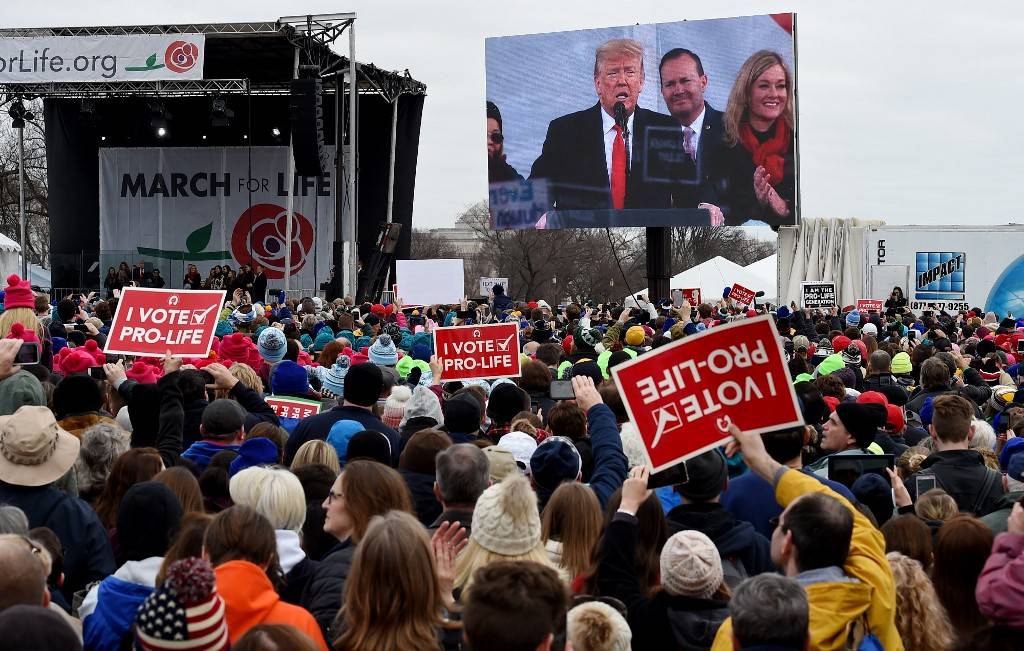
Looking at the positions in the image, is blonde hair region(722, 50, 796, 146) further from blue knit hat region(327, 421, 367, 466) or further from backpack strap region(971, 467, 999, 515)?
blue knit hat region(327, 421, 367, 466)

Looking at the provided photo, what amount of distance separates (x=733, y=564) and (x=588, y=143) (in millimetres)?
28049

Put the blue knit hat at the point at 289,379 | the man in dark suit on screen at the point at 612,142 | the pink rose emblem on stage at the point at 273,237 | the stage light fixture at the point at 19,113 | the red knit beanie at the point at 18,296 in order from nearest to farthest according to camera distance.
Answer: the blue knit hat at the point at 289,379, the red knit beanie at the point at 18,296, the stage light fixture at the point at 19,113, the man in dark suit on screen at the point at 612,142, the pink rose emblem on stage at the point at 273,237

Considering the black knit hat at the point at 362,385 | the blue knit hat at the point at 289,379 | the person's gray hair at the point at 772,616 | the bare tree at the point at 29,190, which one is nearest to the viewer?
the person's gray hair at the point at 772,616

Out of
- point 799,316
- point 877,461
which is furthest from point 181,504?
point 799,316

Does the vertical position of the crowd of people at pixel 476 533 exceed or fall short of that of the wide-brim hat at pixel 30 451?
it falls short

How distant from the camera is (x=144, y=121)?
32.2 m

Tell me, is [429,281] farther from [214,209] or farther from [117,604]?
[117,604]

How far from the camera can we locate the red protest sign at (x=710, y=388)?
4.71 meters

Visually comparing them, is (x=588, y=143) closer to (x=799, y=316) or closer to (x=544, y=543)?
(x=799, y=316)

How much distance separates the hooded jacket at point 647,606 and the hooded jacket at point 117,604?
58.3 inches

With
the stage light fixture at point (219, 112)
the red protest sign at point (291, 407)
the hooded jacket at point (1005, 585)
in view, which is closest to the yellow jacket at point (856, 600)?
the hooded jacket at point (1005, 585)

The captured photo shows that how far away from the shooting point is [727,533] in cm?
456

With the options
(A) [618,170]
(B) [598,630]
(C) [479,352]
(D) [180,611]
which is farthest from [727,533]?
(A) [618,170]

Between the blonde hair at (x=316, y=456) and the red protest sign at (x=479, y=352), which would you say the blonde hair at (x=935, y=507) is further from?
the red protest sign at (x=479, y=352)
